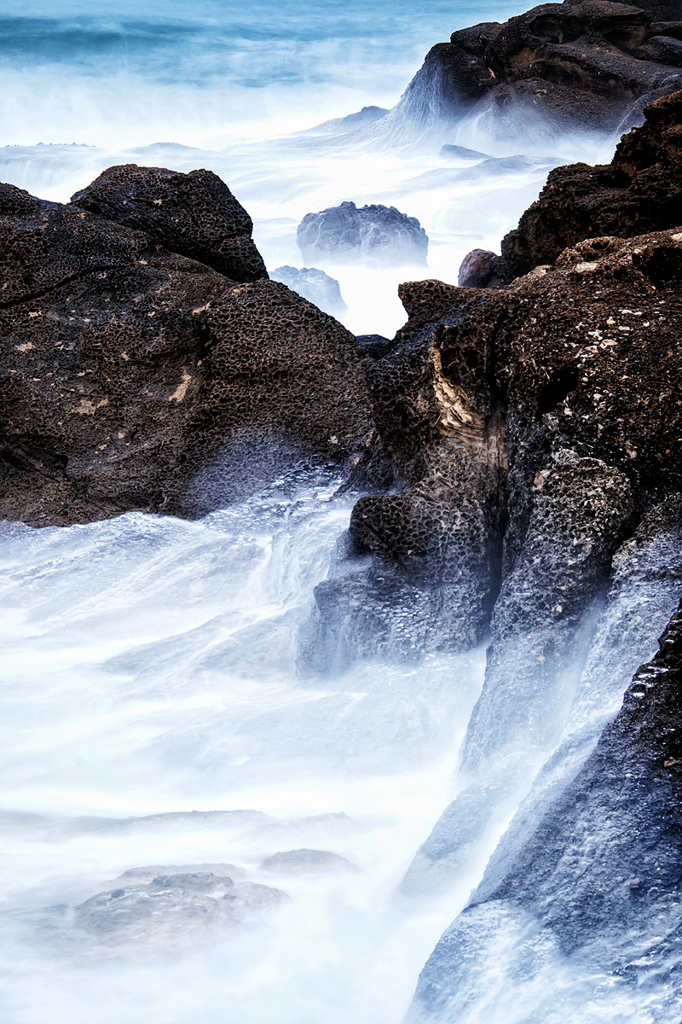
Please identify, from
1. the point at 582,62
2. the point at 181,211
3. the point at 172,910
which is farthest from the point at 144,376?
the point at 582,62

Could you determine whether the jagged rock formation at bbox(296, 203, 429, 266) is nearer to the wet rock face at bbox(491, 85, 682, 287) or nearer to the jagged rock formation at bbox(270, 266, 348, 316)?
A: the jagged rock formation at bbox(270, 266, 348, 316)

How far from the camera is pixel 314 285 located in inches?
427

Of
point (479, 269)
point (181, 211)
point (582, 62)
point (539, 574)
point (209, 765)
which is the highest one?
point (582, 62)

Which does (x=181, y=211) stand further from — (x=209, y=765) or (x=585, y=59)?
(x=585, y=59)

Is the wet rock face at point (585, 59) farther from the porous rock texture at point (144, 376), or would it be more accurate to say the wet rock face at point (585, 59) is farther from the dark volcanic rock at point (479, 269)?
the porous rock texture at point (144, 376)

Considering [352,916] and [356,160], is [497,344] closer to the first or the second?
[352,916]

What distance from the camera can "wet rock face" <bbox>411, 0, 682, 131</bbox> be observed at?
47.6 ft

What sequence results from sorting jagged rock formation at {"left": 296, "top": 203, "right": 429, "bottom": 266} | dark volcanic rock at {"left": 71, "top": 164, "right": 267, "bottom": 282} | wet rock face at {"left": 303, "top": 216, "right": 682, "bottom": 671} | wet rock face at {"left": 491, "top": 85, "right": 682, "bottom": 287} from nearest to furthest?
1. wet rock face at {"left": 303, "top": 216, "right": 682, "bottom": 671}
2. wet rock face at {"left": 491, "top": 85, "right": 682, "bottom": 287}
3. dark volcanic rock at {"left": 71, "top": 164, "right": 267, "bottom": 282}
4. jagged rock formation at {"left": 296, "top": 203, "right": 429, "bottom": 266}

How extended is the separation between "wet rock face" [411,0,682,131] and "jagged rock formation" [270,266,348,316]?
6165 mm

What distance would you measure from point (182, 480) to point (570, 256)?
1885 millimetres

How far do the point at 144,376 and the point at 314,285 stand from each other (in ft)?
21.5

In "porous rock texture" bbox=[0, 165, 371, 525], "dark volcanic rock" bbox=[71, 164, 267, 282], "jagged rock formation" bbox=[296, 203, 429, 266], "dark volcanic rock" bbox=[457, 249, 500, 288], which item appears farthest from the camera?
"jagged rock formation" bbox=[296, 203, 429, 266]

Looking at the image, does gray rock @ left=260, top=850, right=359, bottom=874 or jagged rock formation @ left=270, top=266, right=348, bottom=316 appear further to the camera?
jagged rock formation @ left=270, top=266, right=348, bottom=316

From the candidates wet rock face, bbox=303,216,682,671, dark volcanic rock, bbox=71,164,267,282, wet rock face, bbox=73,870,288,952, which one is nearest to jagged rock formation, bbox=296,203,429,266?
dark volcanic rock, bbox=71,164,267,282
